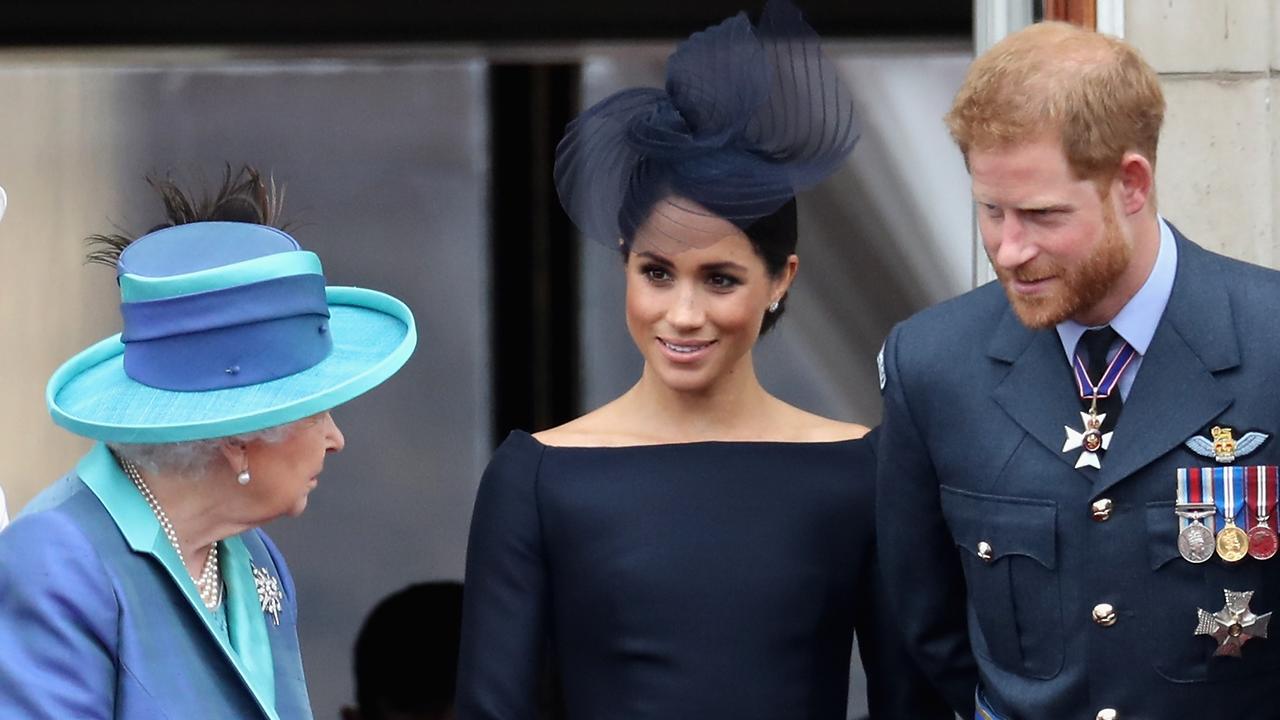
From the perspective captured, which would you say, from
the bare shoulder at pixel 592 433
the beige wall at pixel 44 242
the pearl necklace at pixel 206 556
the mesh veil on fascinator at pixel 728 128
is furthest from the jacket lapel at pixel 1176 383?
the beige wall at pixel 44 242

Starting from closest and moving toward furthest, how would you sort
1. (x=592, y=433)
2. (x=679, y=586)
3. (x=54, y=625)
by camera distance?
(x=54, y=625)
(x=679, y=586)
(x=592, y=433)

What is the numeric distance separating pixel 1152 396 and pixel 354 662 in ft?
9.10

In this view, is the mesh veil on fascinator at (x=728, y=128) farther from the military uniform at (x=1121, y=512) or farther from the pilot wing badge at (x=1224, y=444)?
the pilot wing badge at (x=1224, y=444)

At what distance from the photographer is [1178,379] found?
269 centimetres

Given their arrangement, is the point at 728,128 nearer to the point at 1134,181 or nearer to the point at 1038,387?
the point at 1038,387

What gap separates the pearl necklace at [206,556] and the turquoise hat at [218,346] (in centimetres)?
8

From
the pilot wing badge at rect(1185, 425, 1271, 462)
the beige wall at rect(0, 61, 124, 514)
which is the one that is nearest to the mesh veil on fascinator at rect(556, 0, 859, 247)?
the pilot wing badge at rect(1185, 425, 1271, 462)

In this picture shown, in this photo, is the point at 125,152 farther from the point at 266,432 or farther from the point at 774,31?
the point at 266,432

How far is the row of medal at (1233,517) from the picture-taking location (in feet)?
8.70

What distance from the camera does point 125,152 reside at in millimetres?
4898

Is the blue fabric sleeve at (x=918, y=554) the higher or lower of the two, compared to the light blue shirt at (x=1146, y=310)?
lower

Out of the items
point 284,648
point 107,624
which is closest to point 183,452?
point 107,624

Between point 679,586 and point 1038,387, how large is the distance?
0.73m

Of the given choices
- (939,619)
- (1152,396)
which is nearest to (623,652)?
(939,619)
